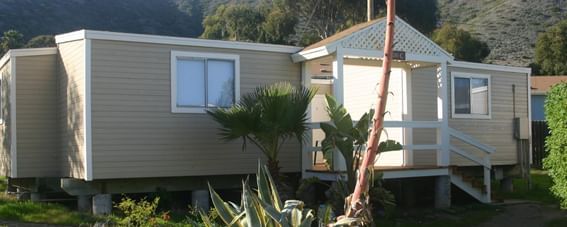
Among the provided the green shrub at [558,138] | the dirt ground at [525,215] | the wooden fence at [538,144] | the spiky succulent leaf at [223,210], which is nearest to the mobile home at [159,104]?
the dirt ground at [525,215]

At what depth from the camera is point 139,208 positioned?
24.8 feet

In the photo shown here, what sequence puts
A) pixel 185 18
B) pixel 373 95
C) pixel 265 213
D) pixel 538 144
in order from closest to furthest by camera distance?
pixel 265 213 → pixel 373 95 → pixel 538 144 → pixel 185 18

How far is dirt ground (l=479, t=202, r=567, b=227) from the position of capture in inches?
475

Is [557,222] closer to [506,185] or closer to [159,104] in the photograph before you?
[506,185]

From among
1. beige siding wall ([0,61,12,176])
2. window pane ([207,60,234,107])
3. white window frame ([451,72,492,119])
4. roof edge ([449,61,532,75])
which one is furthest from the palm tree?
white window frame ([451,72,492,119])

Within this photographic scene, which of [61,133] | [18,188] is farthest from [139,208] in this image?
[18,188]

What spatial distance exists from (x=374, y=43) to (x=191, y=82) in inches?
142

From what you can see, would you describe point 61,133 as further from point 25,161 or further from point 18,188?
point 18,188

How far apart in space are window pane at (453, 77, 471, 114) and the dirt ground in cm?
315

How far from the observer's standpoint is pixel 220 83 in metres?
13.0

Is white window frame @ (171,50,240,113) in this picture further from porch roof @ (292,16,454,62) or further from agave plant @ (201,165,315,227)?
agave plant @ (201,165,315,227)

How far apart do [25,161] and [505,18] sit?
5796 centimetres

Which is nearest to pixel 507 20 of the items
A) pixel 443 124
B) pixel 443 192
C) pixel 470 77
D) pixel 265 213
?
pixel 470 77

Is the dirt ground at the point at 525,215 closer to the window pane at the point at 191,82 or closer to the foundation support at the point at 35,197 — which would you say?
the window pane at the point at 191,82
